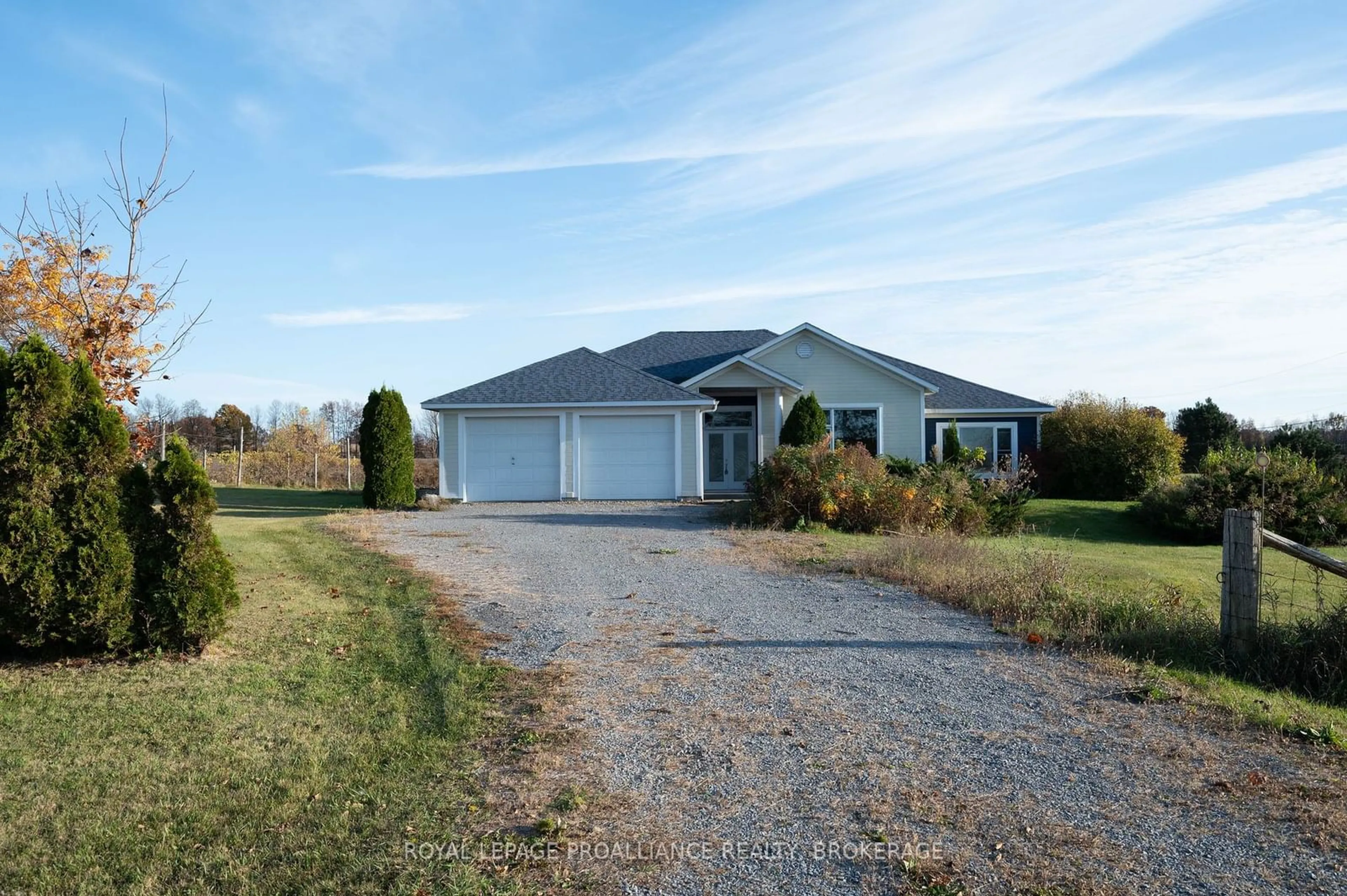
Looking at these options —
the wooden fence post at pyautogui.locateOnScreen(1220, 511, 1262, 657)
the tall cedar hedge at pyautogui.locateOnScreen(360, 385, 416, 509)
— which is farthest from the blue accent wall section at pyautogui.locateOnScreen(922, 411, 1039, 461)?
the wooden fence post at pyautogui.locateOnScreen(1220, 511, 1262, 657)

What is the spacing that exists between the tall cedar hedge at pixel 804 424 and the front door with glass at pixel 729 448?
8.06 ft

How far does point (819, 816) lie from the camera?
166 inches

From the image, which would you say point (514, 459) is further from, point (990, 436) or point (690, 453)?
point (990, 436)

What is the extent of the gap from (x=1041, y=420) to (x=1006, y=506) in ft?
35.6

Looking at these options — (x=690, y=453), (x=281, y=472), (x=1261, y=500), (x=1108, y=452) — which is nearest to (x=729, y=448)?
(x=690, y=453)

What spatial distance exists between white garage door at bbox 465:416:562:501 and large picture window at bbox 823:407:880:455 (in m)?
8.20

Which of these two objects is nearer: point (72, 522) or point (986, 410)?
point (72, 522)

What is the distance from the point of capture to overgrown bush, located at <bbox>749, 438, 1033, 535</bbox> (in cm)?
1720

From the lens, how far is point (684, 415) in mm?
23656

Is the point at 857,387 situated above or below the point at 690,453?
above

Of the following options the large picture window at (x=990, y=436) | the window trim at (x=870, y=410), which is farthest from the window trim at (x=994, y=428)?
the window trim at (x=870, y=410)

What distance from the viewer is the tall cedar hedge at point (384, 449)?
826 inches

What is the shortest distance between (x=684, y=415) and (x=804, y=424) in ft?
10.0

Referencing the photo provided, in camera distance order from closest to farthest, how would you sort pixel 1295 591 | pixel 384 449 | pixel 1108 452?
pixel 1295 591, pixel 384 449, pixel 1108 452
